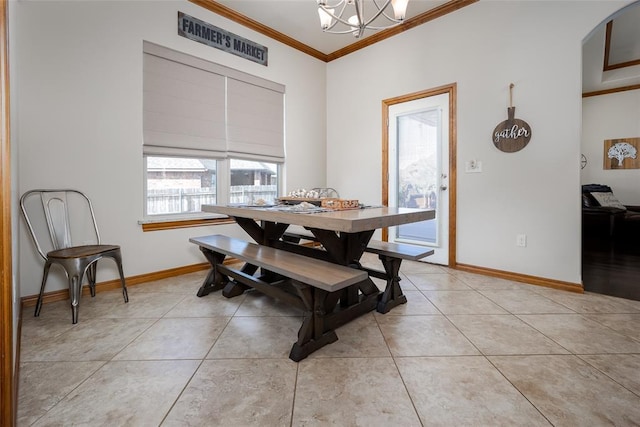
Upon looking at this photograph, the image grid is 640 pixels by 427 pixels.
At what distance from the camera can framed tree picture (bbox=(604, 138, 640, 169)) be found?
581cm

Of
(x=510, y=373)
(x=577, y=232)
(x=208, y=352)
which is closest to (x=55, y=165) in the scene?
(x=208, y=352)

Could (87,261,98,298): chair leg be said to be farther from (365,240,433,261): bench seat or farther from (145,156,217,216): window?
(365,240,433,261): bench seat

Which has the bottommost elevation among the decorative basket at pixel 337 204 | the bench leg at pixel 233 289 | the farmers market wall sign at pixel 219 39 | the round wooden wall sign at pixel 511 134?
the bench leg at pixel 233 289

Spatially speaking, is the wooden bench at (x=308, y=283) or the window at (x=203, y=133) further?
the window at (x=203, y=133)

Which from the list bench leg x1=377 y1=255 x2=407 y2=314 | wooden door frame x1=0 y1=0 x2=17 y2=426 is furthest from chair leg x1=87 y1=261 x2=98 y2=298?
bench leg x1=377 y1=255 x2=407 y2=314

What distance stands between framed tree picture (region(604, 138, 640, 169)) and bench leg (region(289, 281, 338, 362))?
7.65 meters

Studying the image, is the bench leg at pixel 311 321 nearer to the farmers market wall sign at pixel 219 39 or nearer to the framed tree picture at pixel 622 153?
the farmers market wall sign at pixel 219 39

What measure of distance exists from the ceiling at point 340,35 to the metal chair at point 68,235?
2409 mm

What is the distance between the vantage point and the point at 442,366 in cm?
148

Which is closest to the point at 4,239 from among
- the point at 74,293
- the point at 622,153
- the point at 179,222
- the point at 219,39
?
the point at 74,293

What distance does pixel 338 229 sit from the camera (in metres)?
1.50

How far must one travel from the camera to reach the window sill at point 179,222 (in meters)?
2.83

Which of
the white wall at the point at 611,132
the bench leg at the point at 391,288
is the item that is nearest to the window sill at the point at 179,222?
the bench leg at the point at 391,288

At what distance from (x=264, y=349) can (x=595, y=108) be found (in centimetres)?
826
